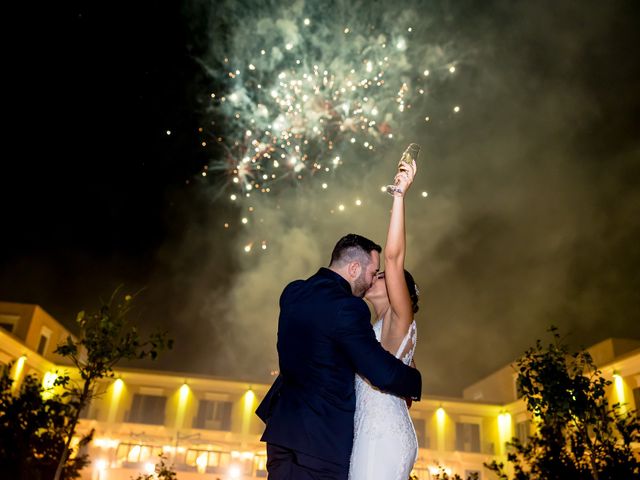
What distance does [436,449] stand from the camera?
3684 cm

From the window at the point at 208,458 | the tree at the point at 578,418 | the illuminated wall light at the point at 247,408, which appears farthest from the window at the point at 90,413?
the tree at the point at 578,418

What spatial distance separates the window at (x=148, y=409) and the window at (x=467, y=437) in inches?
805

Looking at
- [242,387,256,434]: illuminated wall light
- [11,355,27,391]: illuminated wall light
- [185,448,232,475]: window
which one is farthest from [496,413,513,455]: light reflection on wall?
[11,355,27,391]: illuminated wall light

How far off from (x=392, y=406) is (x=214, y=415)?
36.5m

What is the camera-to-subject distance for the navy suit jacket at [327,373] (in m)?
2.96

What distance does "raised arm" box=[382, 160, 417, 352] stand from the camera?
3.74 meters

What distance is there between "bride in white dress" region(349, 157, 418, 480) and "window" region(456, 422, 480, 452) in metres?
37.3

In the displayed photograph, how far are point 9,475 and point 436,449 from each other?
30521 mm

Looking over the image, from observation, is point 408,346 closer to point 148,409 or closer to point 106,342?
point 106,342

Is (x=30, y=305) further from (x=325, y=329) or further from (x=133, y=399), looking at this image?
(x=325, y=329)

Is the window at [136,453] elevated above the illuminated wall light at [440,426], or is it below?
below

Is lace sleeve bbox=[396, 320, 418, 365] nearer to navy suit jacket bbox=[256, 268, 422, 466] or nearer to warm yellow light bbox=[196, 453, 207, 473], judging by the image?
navy suit jacket bbox=[256, 268, 422, 466]

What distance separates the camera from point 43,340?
128ft

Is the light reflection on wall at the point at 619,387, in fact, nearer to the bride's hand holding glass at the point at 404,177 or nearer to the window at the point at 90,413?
the bride's hand holding glass at the point at 404,177
